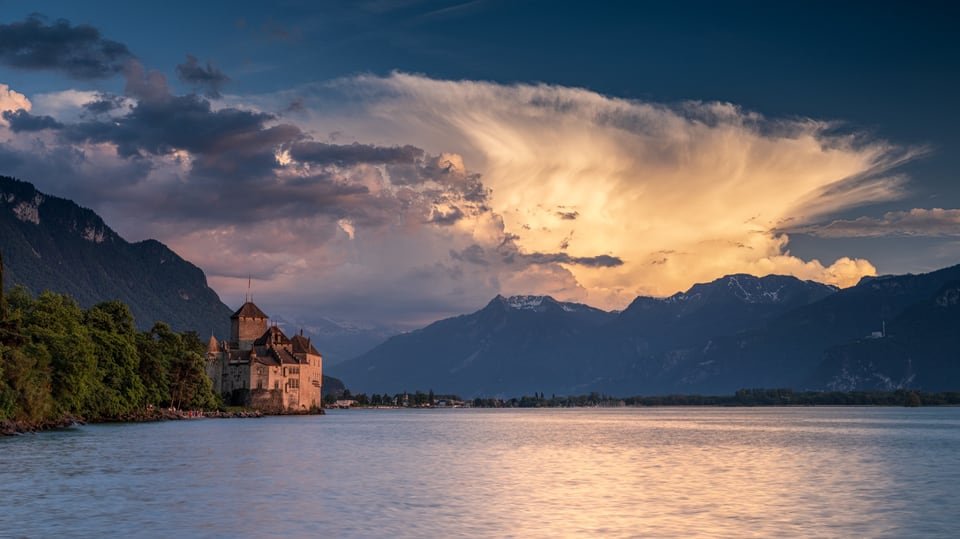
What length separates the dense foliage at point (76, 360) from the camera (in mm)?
91312

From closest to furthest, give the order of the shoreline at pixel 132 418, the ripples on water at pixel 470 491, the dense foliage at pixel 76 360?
the ripples on water at pixel 470 491 < the shoreline at pixel 132 418 < the dense foliage at pixel 76 360

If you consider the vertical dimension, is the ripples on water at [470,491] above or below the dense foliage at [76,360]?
below

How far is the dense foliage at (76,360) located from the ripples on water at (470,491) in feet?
35.9

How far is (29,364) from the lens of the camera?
88812mm

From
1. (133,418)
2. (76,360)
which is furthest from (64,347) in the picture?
(133,418)

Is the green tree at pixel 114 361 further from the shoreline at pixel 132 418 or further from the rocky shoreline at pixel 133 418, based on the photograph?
the rocky shoreline at pixel 133 418

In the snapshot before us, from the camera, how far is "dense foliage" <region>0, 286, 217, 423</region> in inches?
3595

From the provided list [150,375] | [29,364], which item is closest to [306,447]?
[29,364]

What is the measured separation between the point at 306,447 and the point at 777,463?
41475mm

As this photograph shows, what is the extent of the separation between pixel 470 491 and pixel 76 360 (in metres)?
Result: 69.1

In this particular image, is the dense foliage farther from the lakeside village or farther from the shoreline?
the shoreline

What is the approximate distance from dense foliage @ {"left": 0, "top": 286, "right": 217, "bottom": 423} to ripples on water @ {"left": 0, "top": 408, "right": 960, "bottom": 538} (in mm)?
10933

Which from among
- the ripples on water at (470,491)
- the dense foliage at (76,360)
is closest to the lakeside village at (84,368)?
the dense foliage at (76,360)

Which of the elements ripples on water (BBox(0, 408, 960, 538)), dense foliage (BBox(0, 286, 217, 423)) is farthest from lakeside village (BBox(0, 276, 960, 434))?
ripples on water (BBox(0, 408, 960, 538))
